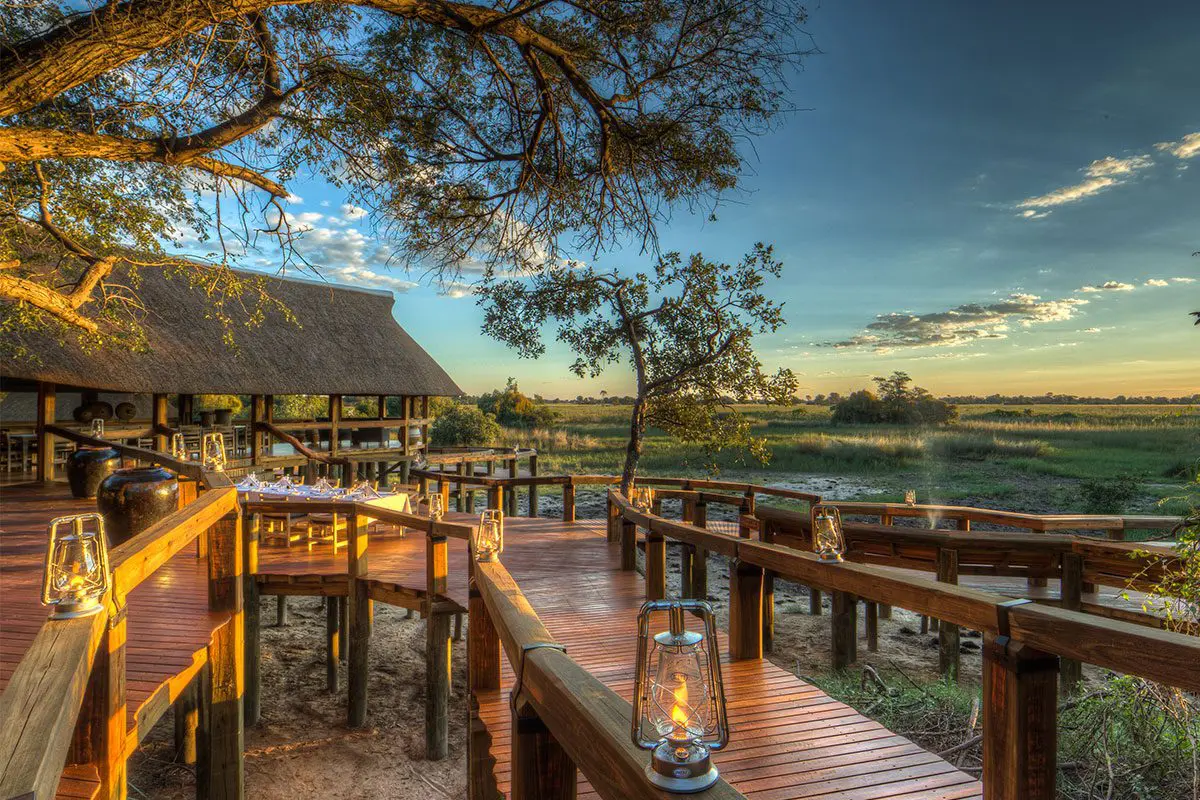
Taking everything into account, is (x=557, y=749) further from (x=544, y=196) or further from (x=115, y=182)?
(x=115, y=182)

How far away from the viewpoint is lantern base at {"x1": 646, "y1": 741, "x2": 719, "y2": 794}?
108 cm

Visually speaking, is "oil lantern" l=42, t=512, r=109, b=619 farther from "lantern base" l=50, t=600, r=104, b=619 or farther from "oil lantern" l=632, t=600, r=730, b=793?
"oil lantern" l=632, t=600, r=730, b=793

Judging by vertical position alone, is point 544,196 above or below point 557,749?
above

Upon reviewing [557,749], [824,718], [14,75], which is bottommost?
[824,718]

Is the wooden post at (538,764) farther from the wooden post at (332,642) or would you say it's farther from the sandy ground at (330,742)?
the wooden post at (332,642)

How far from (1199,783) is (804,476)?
96.7 feet

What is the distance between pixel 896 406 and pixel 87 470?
1850 inches

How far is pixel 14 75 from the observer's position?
4.11m

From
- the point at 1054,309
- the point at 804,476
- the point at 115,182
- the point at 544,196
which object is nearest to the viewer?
the point at 544,196

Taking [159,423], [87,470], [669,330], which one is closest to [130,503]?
[87,470]

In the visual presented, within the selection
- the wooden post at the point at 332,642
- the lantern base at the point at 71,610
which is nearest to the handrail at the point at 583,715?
the lantern base at the point at 71,610

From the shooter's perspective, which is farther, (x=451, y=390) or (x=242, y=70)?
(x=451, y=390)

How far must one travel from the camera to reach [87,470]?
9.43m

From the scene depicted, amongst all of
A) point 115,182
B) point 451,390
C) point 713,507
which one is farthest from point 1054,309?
point 115,182
